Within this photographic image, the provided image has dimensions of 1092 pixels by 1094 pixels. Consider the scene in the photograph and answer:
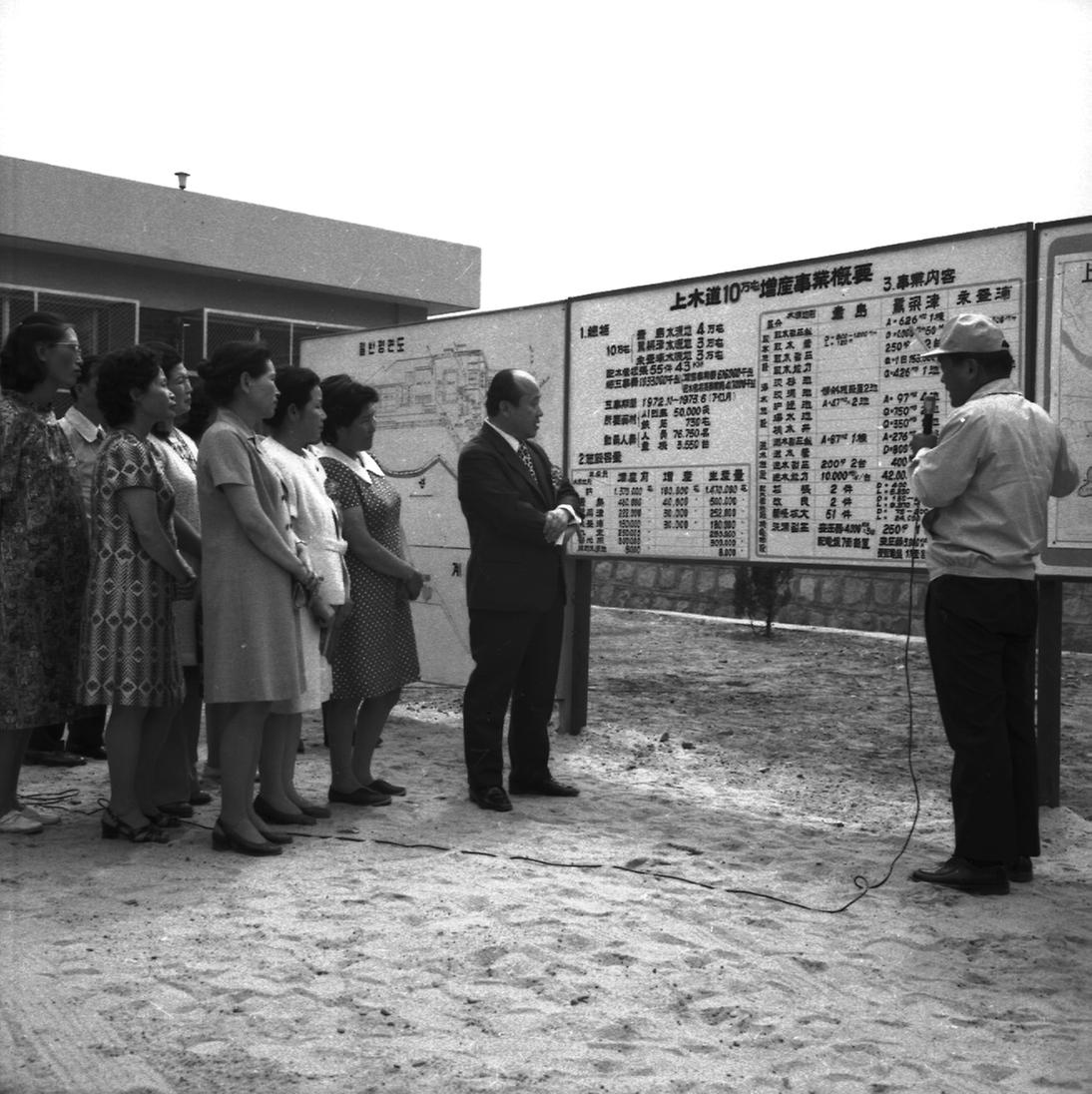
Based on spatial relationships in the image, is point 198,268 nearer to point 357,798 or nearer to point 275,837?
point 357,798

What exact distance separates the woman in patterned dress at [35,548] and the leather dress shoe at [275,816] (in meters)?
0.76

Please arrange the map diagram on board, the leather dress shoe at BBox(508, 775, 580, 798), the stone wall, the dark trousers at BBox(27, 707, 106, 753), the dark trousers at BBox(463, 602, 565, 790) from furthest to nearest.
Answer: the stone wall, the dark trousers at BBox(27, 707, 106, 753), the leather dress shoe at BBox(508, 775, 580, 798), the dark trousers at BBox(463, 602, 565, 790), the map diagram on board

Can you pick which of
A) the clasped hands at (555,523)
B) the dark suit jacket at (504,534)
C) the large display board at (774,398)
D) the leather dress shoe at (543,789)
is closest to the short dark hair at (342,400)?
the dark suit jacket at (504,534)

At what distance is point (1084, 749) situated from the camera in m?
7.20

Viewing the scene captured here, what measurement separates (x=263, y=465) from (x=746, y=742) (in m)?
3.72

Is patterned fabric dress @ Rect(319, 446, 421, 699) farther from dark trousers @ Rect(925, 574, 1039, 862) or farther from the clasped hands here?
dark trousers @ Rect(925, 574, 1039, 862)

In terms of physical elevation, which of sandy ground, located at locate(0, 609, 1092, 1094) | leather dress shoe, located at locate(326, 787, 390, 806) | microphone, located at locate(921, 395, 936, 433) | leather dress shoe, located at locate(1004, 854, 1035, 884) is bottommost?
sandy ground, located at locate(0, 609, 1092, 1094)

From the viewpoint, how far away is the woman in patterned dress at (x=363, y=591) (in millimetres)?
5156

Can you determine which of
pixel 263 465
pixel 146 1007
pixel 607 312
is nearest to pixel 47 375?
pixel 263 465

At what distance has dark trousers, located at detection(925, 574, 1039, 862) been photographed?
4.23 meters

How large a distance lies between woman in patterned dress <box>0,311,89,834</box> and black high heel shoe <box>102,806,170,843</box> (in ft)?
0.95

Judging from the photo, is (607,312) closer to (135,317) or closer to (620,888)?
(620,888)

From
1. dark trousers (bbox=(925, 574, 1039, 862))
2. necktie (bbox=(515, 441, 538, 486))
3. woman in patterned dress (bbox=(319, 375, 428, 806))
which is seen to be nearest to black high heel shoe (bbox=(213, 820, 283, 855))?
woman in patterned dress (bbox=(319, 375, 428, 806))

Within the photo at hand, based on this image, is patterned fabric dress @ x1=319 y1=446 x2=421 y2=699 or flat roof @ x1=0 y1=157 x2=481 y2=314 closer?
patterned fabric dress @ x1=319 y1=446 x2=421 y2=699
